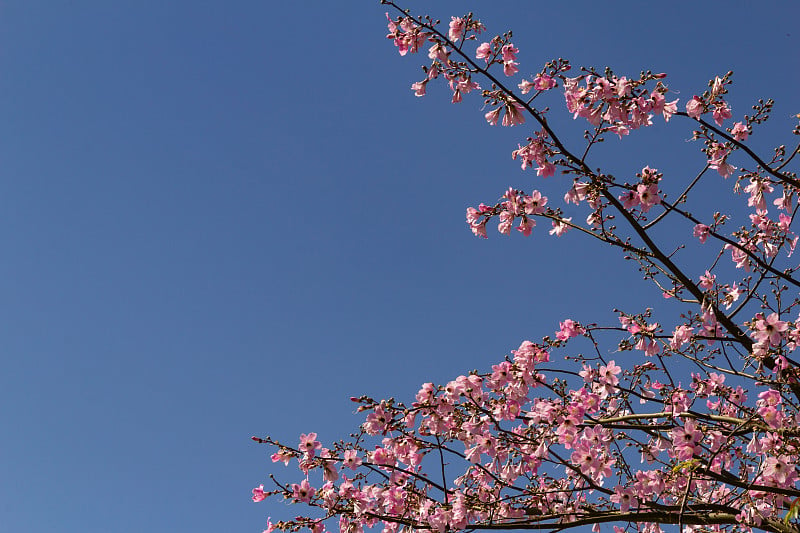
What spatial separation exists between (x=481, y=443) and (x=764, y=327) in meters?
2.24

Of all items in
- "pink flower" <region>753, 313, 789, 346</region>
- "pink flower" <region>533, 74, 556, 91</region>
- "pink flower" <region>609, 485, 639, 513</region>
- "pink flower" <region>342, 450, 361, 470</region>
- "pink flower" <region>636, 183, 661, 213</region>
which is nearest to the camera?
"pink flower" <region>753, 313, 789, 346</region>

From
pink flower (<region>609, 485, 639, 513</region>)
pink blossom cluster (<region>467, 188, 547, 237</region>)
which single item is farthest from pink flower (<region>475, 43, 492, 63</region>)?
pink flower (<region>609, 485, 639, 513</region>)

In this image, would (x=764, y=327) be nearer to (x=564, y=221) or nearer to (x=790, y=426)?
(x=790, y=426)

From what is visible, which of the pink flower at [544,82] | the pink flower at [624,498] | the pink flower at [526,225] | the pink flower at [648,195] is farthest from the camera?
the pink flower at [526,225]

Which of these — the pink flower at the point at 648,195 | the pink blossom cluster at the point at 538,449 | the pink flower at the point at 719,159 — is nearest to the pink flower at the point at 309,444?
the pink blossom cluster at the point at 538,449

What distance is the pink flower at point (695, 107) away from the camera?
4921mm

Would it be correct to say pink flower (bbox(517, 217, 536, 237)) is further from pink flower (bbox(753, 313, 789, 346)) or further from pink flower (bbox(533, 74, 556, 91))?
pink flower (bbox(753, 313, 789, 346))

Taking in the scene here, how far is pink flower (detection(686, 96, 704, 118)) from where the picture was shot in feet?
16.1

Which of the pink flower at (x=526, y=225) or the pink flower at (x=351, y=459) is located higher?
the pink flower at (x=526, y=225)

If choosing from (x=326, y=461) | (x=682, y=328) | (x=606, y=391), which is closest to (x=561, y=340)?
(x=606, y=391)

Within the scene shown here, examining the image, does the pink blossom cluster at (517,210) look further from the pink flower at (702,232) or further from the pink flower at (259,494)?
the pink flower at (259,494)

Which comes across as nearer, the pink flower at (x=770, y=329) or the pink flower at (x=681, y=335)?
the pink flower at (x=770, y=329)

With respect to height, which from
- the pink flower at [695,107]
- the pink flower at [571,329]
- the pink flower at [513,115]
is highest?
the pink flower at [513,115]

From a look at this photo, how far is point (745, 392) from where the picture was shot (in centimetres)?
642
